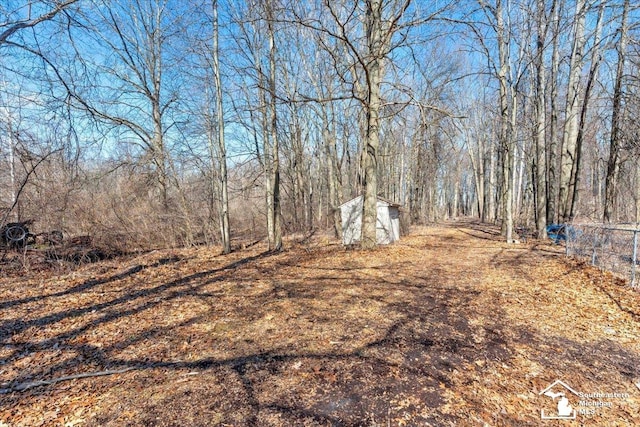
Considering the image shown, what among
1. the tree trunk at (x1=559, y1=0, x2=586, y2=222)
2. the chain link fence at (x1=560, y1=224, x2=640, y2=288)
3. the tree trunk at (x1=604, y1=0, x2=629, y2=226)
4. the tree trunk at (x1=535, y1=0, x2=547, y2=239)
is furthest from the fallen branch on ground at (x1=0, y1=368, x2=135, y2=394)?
the tree trunk at (x1=604, y1=0, x2=629, y2=226)

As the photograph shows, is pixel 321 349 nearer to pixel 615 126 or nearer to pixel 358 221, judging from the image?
pixel 358 221

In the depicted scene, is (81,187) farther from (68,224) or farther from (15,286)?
(15,286)

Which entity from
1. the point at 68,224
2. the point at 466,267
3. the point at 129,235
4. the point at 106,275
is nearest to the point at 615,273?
the point at 466,267

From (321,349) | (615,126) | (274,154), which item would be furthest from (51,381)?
(615,126)

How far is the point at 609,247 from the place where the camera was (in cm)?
634

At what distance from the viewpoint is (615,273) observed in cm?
597

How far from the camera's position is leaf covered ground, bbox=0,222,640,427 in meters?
2.41

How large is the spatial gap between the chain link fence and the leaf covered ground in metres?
0.51

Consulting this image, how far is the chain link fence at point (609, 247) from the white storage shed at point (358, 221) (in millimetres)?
6445

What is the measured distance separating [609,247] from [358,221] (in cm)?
756

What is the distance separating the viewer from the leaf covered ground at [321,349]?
2410mm

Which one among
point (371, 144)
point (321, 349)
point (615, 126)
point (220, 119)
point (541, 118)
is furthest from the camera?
point (541, 118)

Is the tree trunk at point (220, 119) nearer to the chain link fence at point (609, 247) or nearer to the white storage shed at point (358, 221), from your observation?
the white storage shed at point (358, 221)

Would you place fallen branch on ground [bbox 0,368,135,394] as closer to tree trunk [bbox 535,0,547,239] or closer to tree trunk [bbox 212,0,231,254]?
tree trunk [bbox 212,0,231,254]
